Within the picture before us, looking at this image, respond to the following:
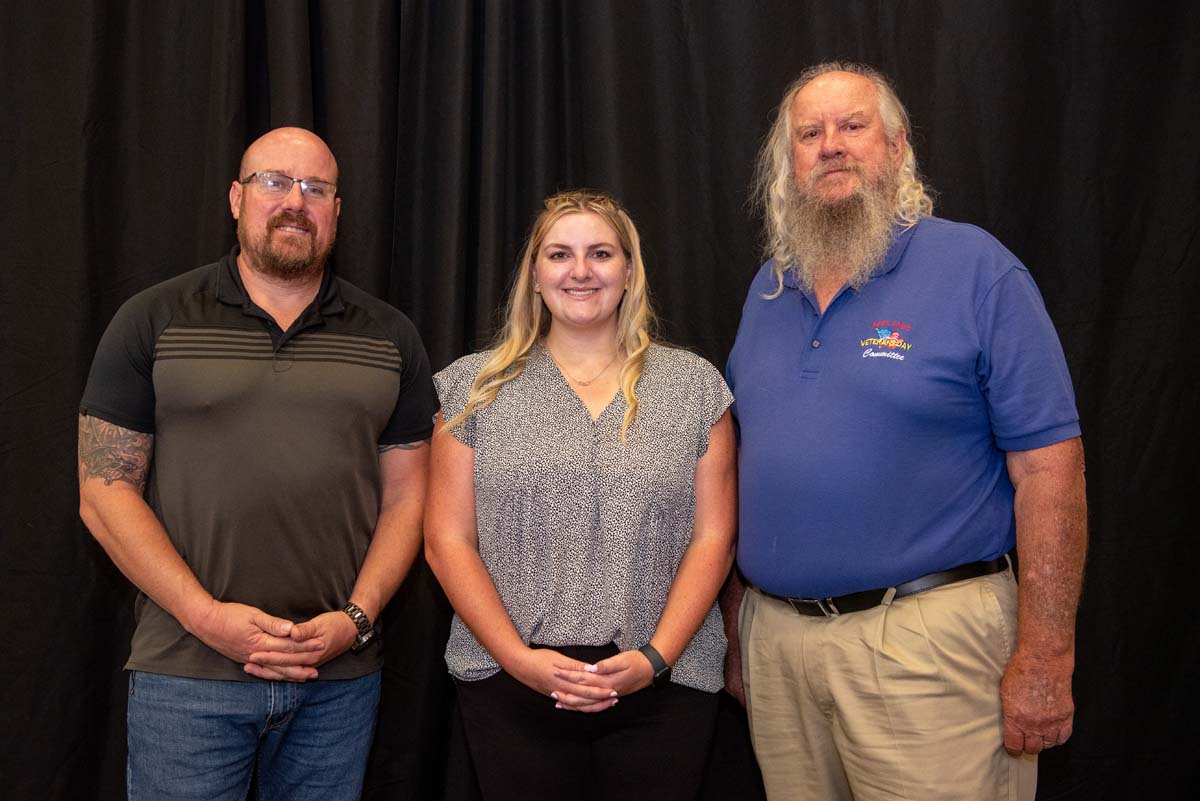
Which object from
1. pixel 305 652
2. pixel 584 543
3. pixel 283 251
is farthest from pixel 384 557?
pixel 283 251

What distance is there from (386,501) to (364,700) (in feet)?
1.50

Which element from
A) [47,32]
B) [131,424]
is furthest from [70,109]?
[131,424]

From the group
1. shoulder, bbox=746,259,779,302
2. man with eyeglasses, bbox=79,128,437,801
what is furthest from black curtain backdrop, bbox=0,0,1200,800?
man with eyeglasses, bbox=79,128,437,801

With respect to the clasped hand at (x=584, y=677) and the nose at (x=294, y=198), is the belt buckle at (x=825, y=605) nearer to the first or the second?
the clasped hand at (x=584, y=677)

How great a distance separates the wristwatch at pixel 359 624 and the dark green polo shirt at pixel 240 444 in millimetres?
29

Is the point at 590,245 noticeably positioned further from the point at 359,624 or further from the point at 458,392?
the point at 359,624

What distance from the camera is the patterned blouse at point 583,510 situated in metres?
2.03

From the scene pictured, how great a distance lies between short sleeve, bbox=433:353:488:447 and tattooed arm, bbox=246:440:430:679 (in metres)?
0.23

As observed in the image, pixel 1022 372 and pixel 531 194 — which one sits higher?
pixel 531 194

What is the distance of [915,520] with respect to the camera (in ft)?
6.54

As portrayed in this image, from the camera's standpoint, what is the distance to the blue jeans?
81.0 inches

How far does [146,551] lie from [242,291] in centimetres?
60

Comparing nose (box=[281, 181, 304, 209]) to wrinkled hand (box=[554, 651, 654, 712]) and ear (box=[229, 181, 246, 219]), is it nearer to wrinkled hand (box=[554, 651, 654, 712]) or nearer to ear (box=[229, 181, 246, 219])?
ear (box=[229, 181, 246, 219])

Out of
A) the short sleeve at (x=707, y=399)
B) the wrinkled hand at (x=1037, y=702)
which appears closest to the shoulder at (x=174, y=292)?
the short sleeve at (x=707, y=399)
